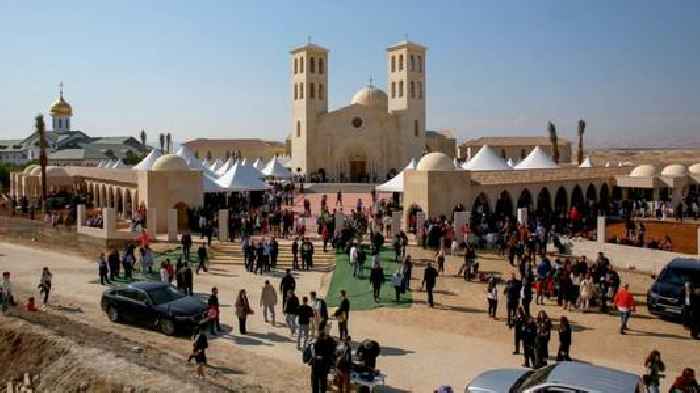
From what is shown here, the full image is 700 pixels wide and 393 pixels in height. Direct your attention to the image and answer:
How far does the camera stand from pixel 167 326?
14109mm

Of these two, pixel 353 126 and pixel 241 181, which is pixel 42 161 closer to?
pixel 241 181

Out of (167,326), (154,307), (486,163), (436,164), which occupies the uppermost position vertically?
(486,163)

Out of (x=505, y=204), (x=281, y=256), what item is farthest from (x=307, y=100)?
(x=281, y=256)

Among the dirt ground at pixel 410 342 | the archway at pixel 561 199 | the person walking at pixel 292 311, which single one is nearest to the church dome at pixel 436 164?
the dirt ground at pixel 410 342

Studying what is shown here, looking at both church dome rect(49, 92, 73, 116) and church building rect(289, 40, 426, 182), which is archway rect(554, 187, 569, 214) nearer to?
church building rect(289, 40, 426, 182)

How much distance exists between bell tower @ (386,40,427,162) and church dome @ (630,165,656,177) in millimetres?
18455

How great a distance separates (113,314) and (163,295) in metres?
1.40

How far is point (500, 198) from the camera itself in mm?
30266

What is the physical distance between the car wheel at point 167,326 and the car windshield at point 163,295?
0.46 meters

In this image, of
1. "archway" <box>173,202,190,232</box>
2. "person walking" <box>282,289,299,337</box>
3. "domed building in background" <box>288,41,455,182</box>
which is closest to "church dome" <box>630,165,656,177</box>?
"domed building in background" <box>288,41,455,182</box>

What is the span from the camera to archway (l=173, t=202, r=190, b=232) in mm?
27219

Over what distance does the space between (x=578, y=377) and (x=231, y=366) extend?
20.5 ft

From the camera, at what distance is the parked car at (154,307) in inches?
551

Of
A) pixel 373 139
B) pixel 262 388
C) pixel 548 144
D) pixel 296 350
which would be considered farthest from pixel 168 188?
pixel 548 144
